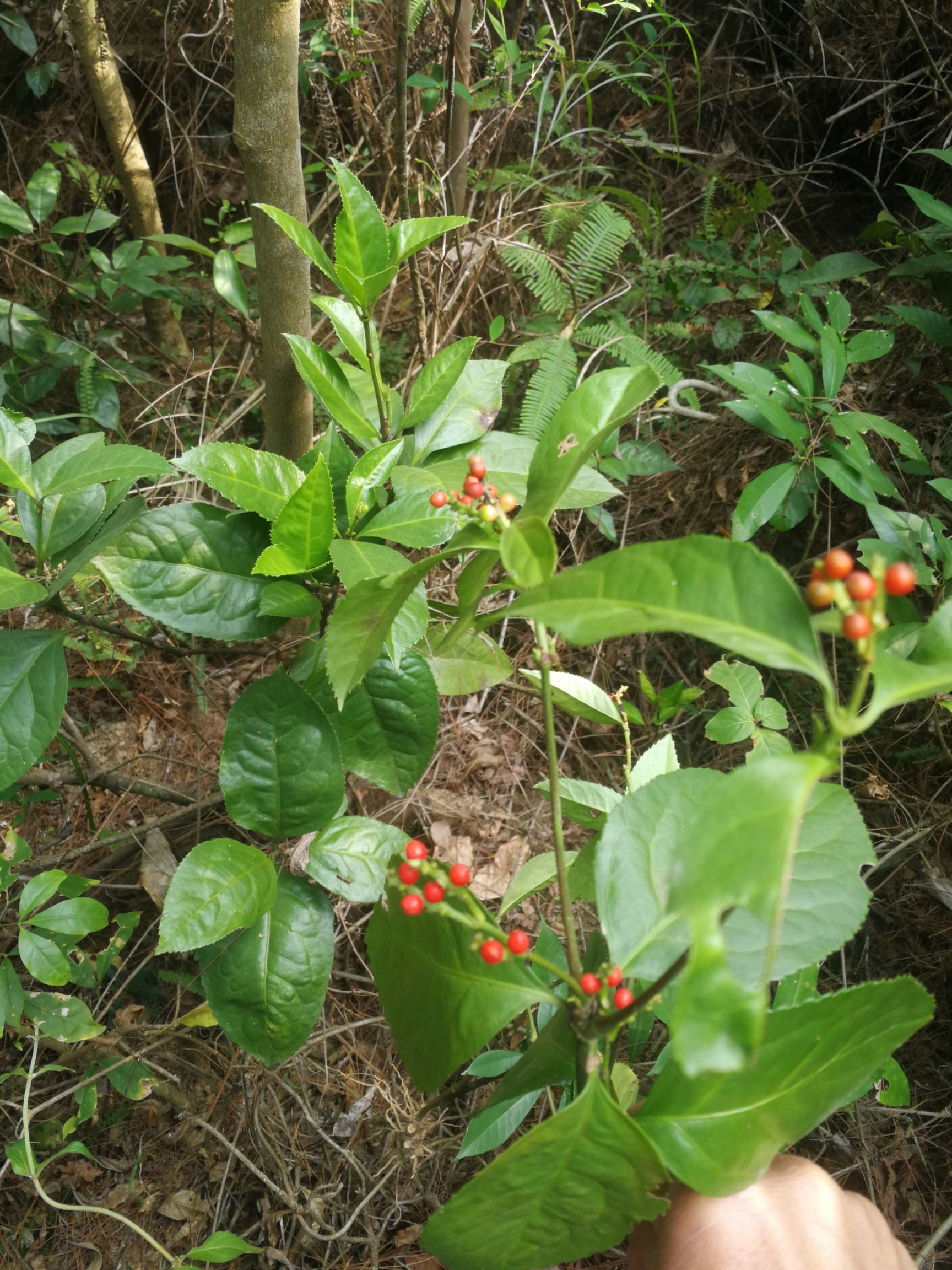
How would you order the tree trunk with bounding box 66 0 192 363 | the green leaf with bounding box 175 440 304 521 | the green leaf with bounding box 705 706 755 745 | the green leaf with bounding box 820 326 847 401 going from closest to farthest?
1. the green leaf with bounding box 175 440 304 521
2. the green leaf with bounding box 705 706 755 745
3. the green leaf with bounding box 820 326 847 401
4. the tree trunk with bounding box 66 0 192 363

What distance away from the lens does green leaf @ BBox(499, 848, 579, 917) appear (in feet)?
4.15

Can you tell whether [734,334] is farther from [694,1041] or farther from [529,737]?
[694,1041]

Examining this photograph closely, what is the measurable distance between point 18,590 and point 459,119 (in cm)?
172

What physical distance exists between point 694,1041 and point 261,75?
4.21 ft

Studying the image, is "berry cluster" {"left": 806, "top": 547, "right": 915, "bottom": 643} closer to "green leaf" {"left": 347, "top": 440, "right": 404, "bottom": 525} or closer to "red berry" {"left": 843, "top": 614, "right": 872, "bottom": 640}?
"red berry" {"left": 843, "top": 614, "right": 872, "bottom": 640}

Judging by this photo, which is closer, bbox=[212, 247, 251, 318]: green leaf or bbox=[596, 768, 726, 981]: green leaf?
bbox=[596, 768, 726, 981]: green leaf

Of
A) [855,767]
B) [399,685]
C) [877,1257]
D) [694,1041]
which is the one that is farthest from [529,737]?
[694,1041]

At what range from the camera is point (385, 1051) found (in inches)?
68.1

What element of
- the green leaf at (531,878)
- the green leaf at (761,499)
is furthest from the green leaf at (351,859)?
the green leaf at (761,499)

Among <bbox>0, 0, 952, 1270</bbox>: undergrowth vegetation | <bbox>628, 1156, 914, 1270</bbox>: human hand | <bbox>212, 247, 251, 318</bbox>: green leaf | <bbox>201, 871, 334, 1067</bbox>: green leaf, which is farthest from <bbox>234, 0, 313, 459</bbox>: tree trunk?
<bbox>628, 1156, 914, 1270</bbox>: human hand

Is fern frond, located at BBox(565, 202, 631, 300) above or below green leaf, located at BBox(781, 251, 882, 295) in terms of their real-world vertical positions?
above

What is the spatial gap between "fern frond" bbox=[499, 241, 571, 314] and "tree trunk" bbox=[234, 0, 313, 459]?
3.95ft

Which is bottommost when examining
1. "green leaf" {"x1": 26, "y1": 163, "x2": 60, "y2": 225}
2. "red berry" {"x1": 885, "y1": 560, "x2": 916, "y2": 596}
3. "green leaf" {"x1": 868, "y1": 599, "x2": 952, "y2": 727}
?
"green leaf" {"x1": 868, "y1": 599, "x2": 952, "y2": 727}

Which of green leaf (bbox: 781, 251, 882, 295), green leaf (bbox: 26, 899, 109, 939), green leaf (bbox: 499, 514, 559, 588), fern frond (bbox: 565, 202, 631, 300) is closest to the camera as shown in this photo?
green leaf (bbox: 499, 514, 559, 588)
